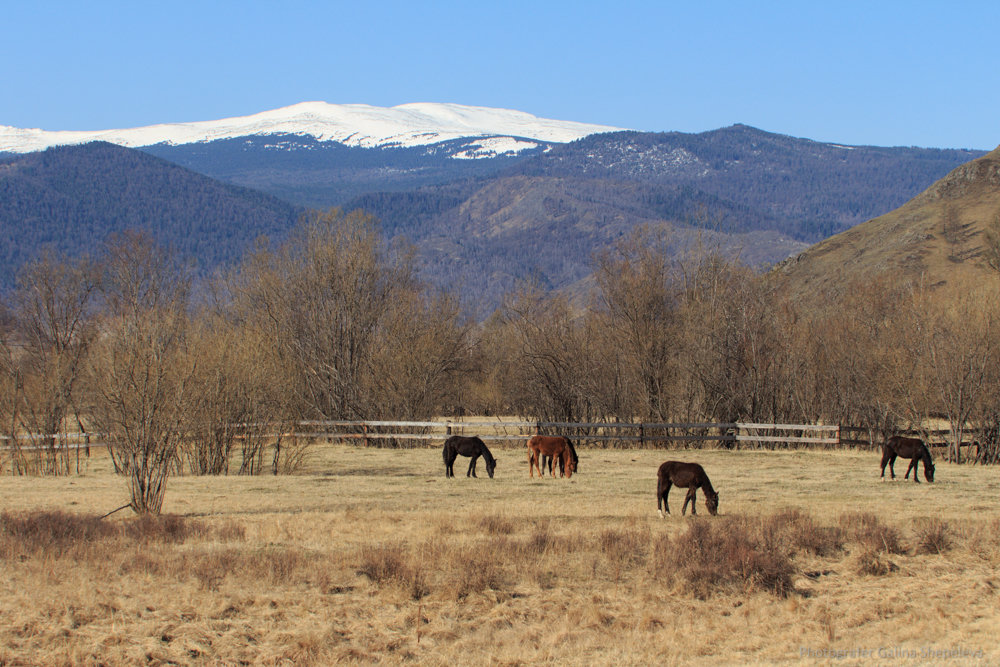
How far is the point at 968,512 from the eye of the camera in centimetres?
1853

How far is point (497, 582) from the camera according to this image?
45.0 ft

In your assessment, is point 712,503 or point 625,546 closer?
point 625,546

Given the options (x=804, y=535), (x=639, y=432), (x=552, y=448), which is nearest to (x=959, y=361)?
(x=639, y=432)

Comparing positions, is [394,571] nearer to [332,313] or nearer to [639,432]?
[639,432]

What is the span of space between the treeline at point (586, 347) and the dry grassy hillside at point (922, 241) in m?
50.6

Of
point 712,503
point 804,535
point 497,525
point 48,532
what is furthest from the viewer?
point 712,503

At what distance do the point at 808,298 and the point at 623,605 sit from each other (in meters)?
83.3

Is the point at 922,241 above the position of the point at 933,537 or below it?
above

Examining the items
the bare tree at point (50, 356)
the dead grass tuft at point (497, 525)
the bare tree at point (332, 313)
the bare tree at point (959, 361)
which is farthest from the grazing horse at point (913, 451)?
the bare tree at point (332, 313)

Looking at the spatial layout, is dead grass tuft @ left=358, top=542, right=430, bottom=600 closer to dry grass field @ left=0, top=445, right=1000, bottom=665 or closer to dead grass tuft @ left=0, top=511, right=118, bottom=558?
Result: dry grass field @ left=0, top=445, right=1000, bottom=665

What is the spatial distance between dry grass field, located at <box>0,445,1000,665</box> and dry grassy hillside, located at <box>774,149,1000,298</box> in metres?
75.0

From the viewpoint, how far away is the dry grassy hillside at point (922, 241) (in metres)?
94.2

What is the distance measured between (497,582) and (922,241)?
99164mm

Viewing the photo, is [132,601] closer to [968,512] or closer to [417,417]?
[968,512]
